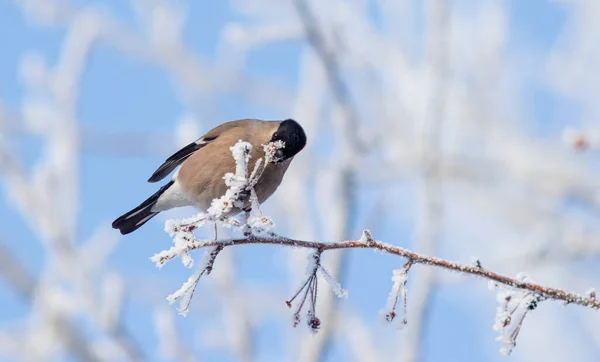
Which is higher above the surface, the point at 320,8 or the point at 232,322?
the point at 320,8

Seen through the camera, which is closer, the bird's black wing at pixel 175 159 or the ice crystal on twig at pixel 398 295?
the ice crystal on twig at pixel 398 295

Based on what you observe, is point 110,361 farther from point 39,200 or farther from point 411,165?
point 411,165

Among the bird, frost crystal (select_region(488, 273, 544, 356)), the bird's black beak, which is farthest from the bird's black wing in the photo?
frost crystal (select_region(488, 273, 544, 356))

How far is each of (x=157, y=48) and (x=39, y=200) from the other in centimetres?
240

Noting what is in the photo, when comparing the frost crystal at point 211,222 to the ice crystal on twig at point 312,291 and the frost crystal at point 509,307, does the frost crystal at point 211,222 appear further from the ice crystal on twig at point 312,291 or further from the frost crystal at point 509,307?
the frost crystal at point 509,307

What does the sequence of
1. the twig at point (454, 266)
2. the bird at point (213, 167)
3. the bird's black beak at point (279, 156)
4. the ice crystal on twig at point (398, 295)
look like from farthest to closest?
the bird at point (213, 167)
the bird's black beak at point (279, 156)
the ice crystal on twig at point (398, 295)
the twig at point (454, 266)

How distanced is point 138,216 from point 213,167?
530 millimetres

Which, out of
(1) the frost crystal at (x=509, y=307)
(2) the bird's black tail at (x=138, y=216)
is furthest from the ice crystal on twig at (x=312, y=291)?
(2) the bird's black tail at (x=138, y=216)

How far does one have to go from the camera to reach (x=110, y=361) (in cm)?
500

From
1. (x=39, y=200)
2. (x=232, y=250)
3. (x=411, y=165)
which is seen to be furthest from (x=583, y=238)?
(x=39, y=200)

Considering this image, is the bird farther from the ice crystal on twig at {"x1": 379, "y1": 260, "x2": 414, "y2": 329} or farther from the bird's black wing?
the ice crystal on twig at {"x1": 379, "y1": 260, "x2": 414, "y2": 329}

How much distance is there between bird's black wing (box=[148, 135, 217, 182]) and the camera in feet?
11.2

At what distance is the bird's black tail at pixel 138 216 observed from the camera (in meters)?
3.34

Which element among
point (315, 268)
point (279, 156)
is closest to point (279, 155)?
point (279, 156)
